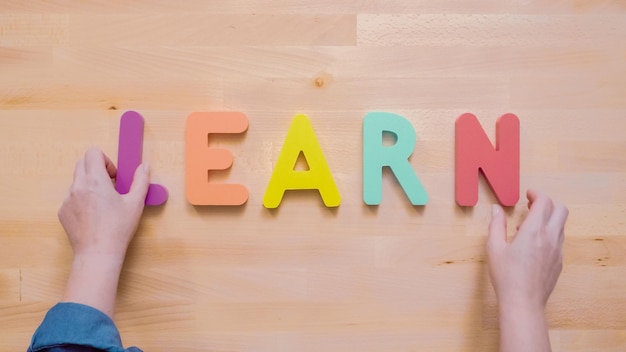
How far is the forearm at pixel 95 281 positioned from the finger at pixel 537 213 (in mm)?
723

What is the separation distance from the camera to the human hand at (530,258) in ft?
2.77

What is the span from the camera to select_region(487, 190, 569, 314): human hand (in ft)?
2.77

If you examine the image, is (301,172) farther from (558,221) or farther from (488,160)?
(558,221)

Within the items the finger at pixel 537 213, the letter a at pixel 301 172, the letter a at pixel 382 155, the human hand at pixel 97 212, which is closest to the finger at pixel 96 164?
the human hand at pixel 97 212

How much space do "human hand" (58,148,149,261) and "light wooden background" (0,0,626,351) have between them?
0.06m

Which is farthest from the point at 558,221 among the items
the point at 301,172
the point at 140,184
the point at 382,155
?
the point at 140,184

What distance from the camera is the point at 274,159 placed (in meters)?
0.93

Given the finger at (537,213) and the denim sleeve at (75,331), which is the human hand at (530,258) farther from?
the denim sleeve at (75,331)

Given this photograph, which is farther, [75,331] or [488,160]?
[488,160]

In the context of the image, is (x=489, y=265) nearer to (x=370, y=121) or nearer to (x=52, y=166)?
(x=370, y=121)

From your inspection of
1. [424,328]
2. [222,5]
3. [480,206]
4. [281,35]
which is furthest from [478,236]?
[222,5]

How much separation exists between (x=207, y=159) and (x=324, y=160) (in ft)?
0.71

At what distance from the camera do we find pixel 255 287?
92 centimetres

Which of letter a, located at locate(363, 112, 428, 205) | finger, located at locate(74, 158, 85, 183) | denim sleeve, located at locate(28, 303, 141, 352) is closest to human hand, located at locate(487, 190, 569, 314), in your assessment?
letter a, located at locate(363, 112, 428, 205)
